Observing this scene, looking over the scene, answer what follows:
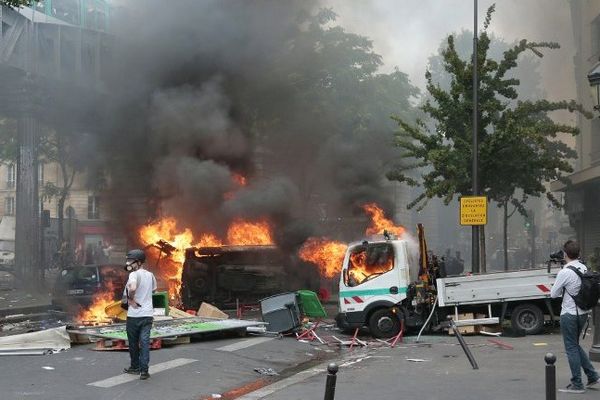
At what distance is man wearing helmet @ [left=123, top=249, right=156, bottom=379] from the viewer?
26.1ft

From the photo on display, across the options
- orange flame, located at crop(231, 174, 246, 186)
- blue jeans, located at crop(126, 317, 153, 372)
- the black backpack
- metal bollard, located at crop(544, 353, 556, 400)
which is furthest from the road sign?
metal bollard, located at crop(544, 353, 556, 400)

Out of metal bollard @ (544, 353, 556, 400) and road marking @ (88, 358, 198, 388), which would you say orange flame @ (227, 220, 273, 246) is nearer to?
road marking @ (88, 358, 198, 388)

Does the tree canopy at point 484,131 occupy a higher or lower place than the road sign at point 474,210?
higher

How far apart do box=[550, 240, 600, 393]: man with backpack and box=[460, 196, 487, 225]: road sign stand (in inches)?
293

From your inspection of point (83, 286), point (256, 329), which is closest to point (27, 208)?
point (83, 286)

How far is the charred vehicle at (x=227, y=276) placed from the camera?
16.2m

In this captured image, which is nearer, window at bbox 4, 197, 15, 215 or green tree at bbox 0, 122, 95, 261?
green tree at bbox 0, 122, 95, 261

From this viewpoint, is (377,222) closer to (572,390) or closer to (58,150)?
(572,390)

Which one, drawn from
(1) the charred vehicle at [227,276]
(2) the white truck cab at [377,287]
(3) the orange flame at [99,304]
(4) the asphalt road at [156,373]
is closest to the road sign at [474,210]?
(2) the white truck cab at [377,287]

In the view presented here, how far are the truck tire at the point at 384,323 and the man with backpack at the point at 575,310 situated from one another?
5.34 m

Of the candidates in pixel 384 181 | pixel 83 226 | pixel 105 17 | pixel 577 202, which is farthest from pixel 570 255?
pixel 83 226

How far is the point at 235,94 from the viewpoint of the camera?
19.2m

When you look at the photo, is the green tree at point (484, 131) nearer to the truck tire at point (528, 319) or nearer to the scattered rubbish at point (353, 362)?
the truck tire at point (528, 319)

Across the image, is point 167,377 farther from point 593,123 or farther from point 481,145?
point 593,123
